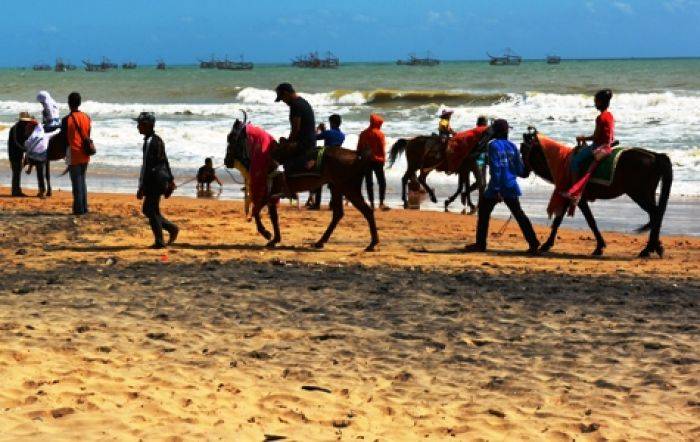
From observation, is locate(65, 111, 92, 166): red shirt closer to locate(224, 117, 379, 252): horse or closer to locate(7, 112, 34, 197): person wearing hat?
locate(224, 117, 379, 252): horse

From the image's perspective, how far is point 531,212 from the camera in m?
17.1

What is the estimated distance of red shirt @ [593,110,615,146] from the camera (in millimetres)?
11781

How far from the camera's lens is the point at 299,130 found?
1184cm

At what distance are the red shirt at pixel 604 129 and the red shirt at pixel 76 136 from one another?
21.7ft

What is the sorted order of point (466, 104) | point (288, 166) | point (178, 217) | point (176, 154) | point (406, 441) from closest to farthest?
point (406, 441) → point (288, 166) → point (178, 217) → point (176, 154) → point (466, 104)

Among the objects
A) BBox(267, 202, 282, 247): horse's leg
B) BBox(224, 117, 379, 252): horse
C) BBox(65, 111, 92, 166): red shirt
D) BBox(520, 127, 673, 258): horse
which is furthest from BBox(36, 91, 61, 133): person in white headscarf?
BBox(520, 127, 673, 258): horse

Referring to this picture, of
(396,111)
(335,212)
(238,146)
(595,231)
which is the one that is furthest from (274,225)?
(396,111)

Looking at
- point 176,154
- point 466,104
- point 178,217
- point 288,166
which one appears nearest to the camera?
point 288,166

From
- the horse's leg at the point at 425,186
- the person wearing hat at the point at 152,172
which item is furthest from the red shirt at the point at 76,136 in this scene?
the horse's leg at the point at 425,186

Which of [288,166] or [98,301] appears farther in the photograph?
[288,166]

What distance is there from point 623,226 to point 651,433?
32.7ft

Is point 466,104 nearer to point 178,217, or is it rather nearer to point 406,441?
point 178,217

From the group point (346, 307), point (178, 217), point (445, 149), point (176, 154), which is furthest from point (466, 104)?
point (346, 307)

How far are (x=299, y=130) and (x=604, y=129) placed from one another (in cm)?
343
